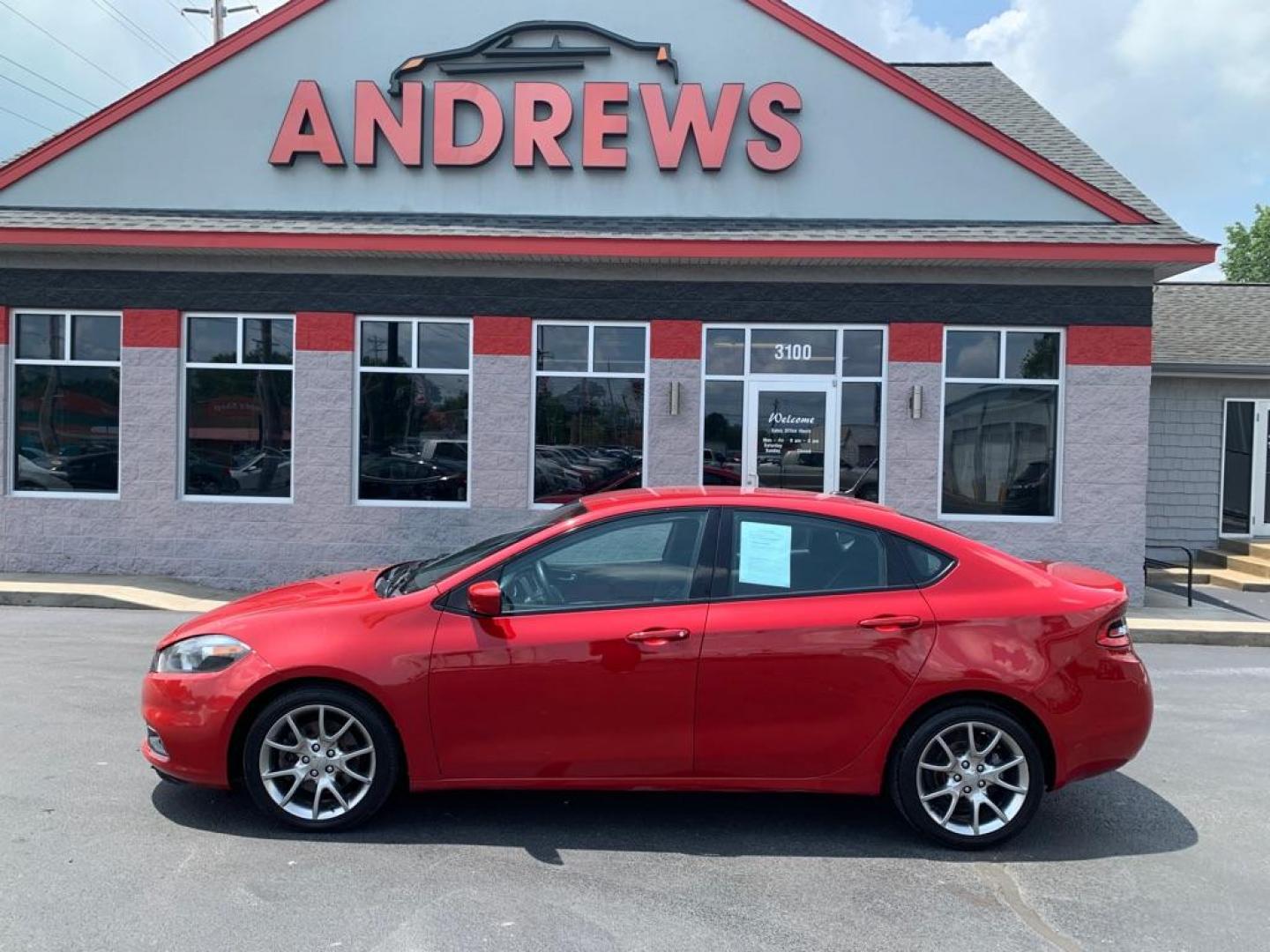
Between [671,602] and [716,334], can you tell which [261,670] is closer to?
[671,602]

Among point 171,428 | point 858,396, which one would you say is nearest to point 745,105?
point 858,396

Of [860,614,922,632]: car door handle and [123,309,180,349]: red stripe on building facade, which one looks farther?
[123,309,180,349]: red stripe on building facade

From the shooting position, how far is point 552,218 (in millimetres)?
11641

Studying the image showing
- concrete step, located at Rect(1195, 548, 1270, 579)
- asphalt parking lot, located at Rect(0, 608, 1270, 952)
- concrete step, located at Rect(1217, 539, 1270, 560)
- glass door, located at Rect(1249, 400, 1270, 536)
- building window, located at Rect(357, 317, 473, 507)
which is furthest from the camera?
glass door, located at Rect(1249, 400, 1270, 536)

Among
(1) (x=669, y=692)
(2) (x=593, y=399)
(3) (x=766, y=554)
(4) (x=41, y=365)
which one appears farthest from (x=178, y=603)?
(3) (x=766, y=554)

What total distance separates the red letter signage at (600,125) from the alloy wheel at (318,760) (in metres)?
8.32

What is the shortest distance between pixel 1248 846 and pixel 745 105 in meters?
9.11

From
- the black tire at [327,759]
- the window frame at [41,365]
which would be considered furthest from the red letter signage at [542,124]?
the black tire at [327,759]

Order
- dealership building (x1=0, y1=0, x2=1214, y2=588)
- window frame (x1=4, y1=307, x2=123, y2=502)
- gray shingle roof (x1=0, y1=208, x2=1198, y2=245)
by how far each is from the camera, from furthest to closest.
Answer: window frame (x1=4, y1=307, x2=123, y2=502) → dealership building (x1=0, y1=0, x2=1214, y2=588) → gray shingle roof (x1=0, y1=208, x2=1198, y2=245)

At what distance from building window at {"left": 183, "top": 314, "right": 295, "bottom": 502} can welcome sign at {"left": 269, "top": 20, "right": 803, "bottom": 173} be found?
200 cm

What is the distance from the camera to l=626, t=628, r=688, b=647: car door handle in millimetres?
4609

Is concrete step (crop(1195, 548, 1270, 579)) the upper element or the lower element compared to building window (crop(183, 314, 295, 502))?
lower

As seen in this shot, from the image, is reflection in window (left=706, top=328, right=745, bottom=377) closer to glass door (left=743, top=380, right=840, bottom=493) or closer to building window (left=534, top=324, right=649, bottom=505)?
glass door (left=743, top=380, right=840, bottom=493)

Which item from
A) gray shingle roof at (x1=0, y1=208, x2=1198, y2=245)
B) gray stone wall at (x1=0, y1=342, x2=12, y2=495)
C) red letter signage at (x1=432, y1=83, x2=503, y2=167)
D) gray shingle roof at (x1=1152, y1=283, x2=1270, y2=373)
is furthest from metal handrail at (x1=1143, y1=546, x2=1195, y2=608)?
gray stone wall at (x1=0, y1=342, x2=12, y2=495)
